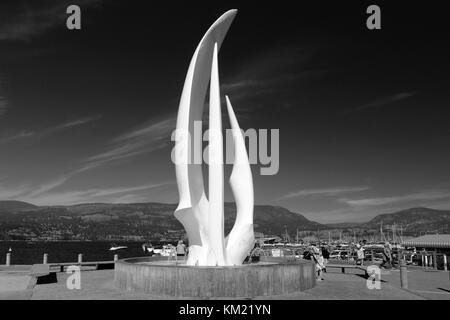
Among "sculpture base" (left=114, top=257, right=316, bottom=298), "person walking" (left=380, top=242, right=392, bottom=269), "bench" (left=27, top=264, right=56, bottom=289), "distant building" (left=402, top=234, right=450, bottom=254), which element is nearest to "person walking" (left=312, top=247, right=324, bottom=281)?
"sculpture base" (left=114, top=257, right=316, bottom=298)

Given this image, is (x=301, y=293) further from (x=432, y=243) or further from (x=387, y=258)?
(x=432, y=243)

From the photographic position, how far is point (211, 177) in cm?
1397

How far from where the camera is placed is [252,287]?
10773 mm

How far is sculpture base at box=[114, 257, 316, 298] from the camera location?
10.6m

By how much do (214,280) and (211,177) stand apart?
13.5ft

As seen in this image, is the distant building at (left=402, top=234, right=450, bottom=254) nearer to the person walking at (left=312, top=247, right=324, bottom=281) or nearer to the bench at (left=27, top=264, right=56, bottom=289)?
the person walking at (left=312, top=247, right=324, bottom=281)

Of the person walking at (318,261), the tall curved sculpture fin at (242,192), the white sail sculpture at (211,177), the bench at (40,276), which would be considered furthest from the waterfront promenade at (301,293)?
the white sail sculpture at (211,177)

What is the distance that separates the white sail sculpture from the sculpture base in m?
3.02

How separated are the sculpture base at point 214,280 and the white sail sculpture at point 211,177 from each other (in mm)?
3017

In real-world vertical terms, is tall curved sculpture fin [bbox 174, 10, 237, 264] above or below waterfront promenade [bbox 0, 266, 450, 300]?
above
